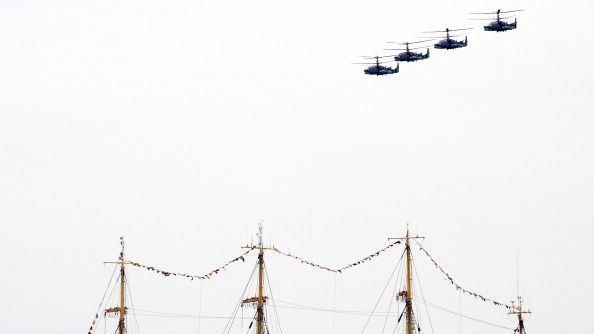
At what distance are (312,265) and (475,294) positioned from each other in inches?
744

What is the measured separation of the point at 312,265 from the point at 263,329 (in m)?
9.18

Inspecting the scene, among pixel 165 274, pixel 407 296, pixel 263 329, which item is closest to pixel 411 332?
pixel 407 296

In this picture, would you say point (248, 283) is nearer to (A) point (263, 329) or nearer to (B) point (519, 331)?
(A) point (263, 329)

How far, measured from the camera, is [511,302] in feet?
618

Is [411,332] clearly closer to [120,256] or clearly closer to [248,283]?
[248,283]

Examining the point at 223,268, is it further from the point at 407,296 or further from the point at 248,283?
the point at 407,296

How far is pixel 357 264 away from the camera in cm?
18712

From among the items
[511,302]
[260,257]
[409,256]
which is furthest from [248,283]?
[511,302]

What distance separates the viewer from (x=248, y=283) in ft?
599

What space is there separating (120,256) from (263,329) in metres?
17.1

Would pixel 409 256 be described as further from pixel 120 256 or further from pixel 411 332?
pixel 120 256

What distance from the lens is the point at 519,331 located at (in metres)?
187

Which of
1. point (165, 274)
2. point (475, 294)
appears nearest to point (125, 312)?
point (165, 274)

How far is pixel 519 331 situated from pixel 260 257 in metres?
29.6
